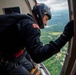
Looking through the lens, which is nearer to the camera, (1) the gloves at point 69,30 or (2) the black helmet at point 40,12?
(1) the gloves at point 69,30

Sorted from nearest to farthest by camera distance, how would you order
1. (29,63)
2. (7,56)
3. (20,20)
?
(20,20)
(7,56)
(29,63)

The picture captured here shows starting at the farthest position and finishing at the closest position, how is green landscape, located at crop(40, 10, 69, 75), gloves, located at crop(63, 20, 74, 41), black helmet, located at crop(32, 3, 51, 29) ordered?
green landscape, located at crop(40, 10, 69, 75) < black helmet, located at crop(32, 3, 51, 29) < gloves, located at crop(63, 20, 74, 41)

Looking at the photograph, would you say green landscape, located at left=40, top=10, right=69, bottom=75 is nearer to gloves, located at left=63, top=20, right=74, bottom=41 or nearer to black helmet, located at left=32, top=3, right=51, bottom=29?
black helmet, located at left=32, top=3, right=51, bottom=29

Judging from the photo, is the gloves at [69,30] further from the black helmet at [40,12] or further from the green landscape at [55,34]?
the green landscape at [55,34]

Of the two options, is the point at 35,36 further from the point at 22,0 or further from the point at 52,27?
the point at 22,0

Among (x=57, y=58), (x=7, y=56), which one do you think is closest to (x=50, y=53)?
(x=7, y=56)

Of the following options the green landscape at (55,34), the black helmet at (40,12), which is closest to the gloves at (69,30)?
the black helmet at (40,12)

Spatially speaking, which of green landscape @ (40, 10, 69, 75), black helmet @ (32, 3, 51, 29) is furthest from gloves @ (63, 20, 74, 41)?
green landscape @ (40, 10, 69, 75)

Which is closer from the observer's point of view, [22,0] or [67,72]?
[67,72]

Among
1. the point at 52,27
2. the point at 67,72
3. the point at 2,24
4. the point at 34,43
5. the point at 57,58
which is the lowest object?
the point at 57,58
